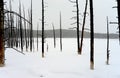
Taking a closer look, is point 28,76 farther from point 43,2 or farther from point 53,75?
point 43,2

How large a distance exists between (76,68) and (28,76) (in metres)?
4.83

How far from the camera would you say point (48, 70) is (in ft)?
55.9

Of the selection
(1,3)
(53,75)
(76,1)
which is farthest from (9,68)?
(76,1)

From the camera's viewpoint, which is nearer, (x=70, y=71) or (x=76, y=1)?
(x=70, y=71)

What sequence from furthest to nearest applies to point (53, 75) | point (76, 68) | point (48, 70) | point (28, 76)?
point (76, 68) < point (48, 70) < point (53, 75) < point (28, 76)

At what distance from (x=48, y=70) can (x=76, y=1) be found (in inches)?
614

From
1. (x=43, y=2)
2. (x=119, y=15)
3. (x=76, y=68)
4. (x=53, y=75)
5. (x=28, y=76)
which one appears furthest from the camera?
(x=43, y=2)

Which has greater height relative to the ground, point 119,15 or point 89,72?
point 119,15

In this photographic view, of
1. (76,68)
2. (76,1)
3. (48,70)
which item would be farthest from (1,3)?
(76,1)

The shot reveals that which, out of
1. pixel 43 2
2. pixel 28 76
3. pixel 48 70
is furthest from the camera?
pixel 43 2

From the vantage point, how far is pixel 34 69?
1659 cm

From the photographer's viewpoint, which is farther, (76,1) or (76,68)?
(76,1)

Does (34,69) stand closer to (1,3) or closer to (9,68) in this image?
(9,68)

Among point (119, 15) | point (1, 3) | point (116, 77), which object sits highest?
point (1, 3)
